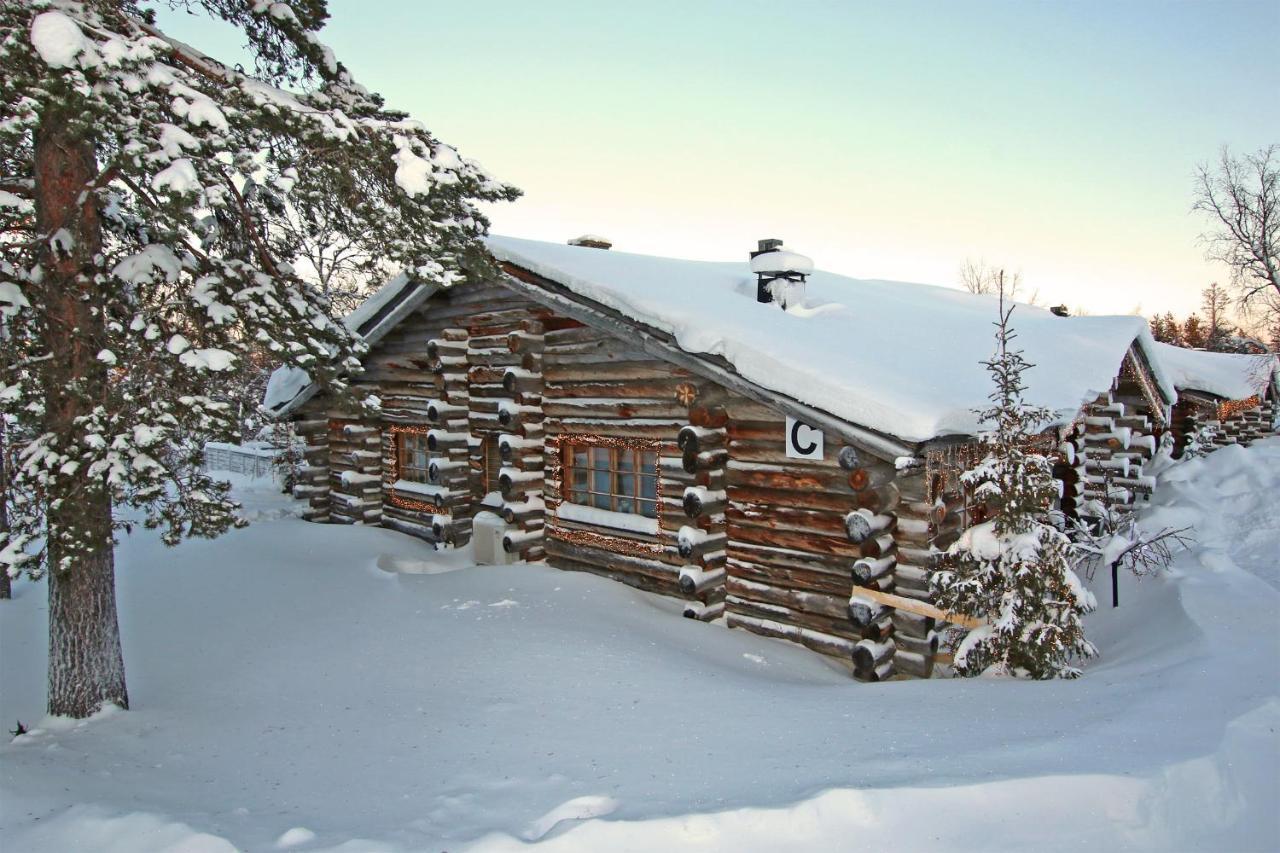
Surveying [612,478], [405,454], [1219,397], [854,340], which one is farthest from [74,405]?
[1219,397]

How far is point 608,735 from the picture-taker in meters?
5.29

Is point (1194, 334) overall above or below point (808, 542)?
above

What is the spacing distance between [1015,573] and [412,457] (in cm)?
1142

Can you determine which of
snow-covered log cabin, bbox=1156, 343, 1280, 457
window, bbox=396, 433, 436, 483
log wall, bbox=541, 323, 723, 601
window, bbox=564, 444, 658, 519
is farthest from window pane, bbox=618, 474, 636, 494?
snow-covered log cabin, bbox=1156, 343, 1280, 457

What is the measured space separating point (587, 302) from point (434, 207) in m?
2.93

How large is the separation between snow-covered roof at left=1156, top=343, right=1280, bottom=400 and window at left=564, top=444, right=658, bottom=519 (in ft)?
43.4

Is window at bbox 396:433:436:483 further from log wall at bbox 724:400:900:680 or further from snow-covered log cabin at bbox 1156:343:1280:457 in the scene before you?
snow-covered log cabin at bbox 1156:343:1280:457

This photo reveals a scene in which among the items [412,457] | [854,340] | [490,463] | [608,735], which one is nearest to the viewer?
[608,735]

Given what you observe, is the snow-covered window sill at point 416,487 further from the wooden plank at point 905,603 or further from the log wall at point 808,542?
the wooden plank at point 905,603

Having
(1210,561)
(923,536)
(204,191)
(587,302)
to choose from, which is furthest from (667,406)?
(1210,561)

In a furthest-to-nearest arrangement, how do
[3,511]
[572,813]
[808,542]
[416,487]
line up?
1. [416,487]
2. [808,542]
3. [3,511]
4. [572,813]

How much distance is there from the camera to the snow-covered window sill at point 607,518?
977 centimetres

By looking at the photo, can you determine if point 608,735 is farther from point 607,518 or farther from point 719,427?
point 607,518

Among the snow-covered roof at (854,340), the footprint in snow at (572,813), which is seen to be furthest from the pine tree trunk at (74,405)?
the snow-covered roof at (854,340)
